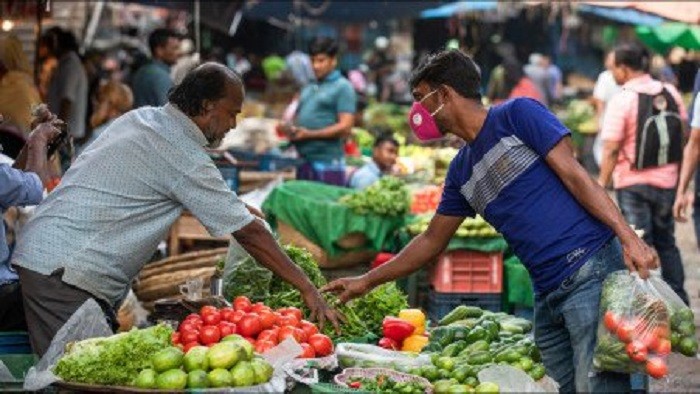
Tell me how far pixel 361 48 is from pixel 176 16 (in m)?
5.63

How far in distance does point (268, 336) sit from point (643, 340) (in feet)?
5.35

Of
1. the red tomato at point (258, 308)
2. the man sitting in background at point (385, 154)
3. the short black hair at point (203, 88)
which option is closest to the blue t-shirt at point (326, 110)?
the man sitting in background at point (385, 154)

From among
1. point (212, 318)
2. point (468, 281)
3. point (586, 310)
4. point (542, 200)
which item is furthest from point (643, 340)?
point (468, 281)

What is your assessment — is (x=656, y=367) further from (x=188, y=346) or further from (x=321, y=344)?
(x=188, y=346)

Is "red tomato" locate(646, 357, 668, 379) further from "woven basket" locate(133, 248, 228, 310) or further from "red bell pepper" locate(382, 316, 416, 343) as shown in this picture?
"woven basket" locate(133, 248, 228, 310)

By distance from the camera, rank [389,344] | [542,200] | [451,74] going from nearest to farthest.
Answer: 1. [542,200]
2. [451,74]
3. [389,344]

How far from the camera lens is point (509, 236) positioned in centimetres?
602

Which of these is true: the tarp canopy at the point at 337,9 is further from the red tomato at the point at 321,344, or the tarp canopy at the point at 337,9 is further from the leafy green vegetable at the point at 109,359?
the leafy green vegetable at the point at 109,359

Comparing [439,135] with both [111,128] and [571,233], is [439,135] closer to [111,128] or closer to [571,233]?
[571,233]

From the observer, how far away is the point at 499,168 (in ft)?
19.4

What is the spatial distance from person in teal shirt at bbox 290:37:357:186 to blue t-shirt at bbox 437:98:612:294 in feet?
21.9

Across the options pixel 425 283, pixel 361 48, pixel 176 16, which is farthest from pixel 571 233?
pixel 361 48

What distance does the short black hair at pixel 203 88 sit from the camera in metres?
6.34

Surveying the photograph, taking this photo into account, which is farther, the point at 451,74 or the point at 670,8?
the point at 670,8
